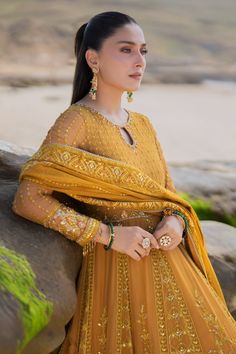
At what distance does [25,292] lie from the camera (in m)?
1.49

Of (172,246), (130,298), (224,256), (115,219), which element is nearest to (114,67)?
(115,219)

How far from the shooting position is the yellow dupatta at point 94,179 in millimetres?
1641

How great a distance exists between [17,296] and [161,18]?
43.2 ft

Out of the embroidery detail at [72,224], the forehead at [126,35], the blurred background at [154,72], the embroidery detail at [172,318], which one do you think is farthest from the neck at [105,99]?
the blurred background at [154,72]

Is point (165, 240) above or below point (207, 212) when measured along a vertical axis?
above

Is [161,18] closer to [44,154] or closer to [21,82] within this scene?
[21,82]

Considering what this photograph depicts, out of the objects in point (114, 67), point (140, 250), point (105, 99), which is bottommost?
point (140, 250)

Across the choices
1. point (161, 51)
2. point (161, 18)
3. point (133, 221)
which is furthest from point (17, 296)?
point (161, 18)

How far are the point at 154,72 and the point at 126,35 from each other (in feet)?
33.0

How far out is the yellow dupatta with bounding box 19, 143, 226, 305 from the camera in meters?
1.64

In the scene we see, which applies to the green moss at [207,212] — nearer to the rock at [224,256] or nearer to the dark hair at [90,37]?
the rock at [224,256]

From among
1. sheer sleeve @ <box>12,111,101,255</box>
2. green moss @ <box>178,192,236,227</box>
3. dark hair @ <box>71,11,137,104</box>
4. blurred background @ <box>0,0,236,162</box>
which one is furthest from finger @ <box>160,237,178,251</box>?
blurred background @ <box>0,0,236,162</box>

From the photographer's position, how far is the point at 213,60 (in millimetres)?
12703

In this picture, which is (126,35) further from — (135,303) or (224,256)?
(224,256)
